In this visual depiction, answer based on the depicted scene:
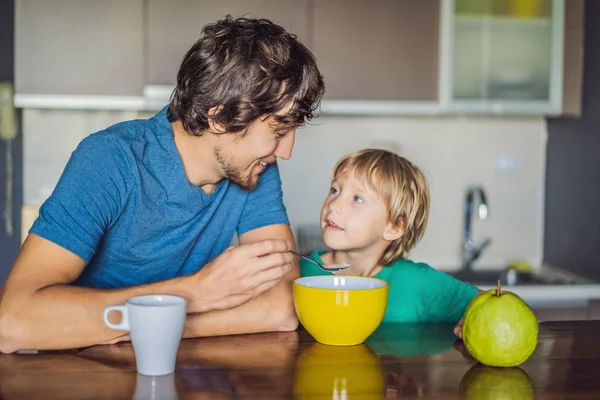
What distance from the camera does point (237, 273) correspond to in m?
1.34

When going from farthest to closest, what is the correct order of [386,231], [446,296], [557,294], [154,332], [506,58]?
[506,58] → [557,294] → [386,231] → [446,296] → [154,332]

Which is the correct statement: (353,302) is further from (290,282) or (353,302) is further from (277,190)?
(277,190)

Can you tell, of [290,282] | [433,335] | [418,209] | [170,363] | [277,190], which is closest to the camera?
[170,363]

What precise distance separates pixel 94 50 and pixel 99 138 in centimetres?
159

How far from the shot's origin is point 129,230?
163cm

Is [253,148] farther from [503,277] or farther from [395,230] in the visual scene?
[503,277]

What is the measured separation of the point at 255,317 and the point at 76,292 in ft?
1.12

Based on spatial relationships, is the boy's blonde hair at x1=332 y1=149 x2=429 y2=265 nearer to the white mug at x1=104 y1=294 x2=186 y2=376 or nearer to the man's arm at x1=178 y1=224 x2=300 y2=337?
the man's arm at x1=178 y1=224 x2=300 y2=337

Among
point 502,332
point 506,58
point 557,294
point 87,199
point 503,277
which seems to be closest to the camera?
point 502,332

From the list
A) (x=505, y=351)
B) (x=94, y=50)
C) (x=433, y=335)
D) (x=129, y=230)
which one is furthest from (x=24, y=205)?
(x=505, y=351)

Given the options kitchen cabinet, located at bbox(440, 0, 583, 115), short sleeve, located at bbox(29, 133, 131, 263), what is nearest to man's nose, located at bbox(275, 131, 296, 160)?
short sleeve, located at bbox(29, 133, 131, 263)

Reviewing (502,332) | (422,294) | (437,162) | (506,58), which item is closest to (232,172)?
(422,294)

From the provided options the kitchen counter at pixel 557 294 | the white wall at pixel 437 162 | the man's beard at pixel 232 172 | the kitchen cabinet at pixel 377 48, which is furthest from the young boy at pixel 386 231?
the white wall at pixel 437 162

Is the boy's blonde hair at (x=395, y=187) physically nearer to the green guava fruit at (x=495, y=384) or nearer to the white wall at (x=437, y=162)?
the green guava fruit at (x=495, y=384)
